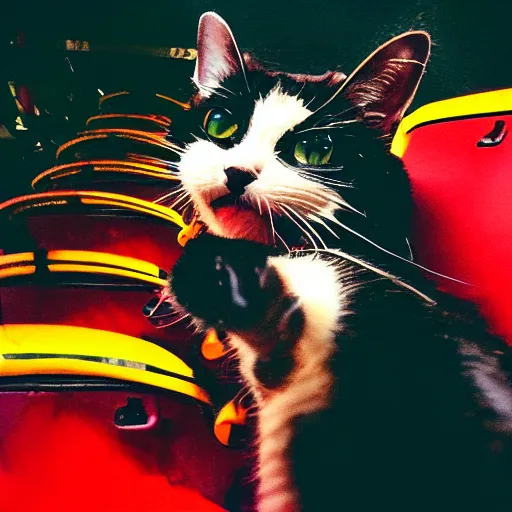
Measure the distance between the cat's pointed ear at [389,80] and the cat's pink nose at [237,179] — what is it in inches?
8.2

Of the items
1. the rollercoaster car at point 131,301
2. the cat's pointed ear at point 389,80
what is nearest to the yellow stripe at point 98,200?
the rollercoaster car at point 131,301

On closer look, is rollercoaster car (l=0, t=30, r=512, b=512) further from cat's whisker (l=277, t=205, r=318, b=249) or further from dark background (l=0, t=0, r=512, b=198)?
cat's whisker (l=277, t=205, r=318, b=249)

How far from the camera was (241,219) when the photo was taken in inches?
26.4

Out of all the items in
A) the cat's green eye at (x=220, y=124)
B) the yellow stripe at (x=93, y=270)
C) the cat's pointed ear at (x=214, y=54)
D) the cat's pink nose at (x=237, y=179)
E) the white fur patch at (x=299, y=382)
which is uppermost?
the cat's pointed ear at (x=214, y=54)

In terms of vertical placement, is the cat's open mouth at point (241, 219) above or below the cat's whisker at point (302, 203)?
below

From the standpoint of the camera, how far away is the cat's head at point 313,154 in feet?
2.08

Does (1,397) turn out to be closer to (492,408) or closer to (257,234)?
(257,234)

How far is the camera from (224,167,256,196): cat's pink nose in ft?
2.05

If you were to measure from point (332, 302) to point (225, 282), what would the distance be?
0.59ft

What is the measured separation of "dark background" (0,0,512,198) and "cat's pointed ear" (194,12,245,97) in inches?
0.7

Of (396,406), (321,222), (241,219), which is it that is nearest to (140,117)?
(241,219)

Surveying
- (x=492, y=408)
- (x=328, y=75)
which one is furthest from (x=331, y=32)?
(x=492, y=408)

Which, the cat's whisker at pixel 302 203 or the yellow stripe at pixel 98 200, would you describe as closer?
the cat's whisker at pixel 302 203

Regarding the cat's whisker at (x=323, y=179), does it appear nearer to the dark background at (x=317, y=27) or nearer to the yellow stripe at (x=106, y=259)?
the dark background at (x=317, y=27)
